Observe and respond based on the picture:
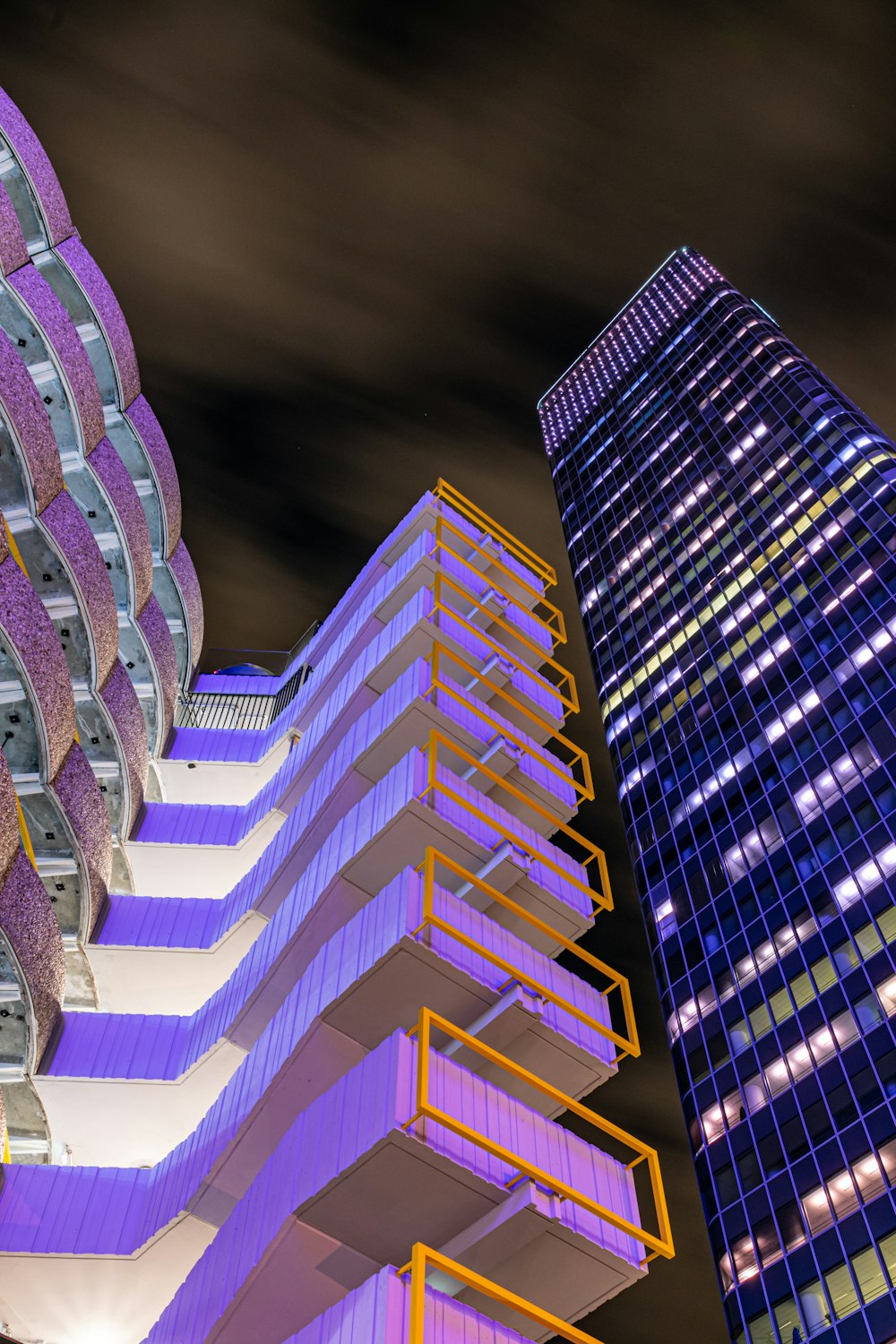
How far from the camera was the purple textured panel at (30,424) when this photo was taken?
2383cm

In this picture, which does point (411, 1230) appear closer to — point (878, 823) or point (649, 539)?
point (878, 823)

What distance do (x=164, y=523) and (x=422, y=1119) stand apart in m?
34.4

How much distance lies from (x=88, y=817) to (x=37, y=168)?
22.4m

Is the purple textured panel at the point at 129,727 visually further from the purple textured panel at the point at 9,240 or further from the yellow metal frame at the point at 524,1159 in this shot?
the yellow metal frame at the point at 524,1159

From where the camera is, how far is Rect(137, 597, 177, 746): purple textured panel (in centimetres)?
3888

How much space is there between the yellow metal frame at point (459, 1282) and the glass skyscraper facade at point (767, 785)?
41.3 metres

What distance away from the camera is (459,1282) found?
12.5 m

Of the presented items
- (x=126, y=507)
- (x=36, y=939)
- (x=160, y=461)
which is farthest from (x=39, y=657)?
(x=160, y=461)

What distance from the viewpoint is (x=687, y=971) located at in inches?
2837

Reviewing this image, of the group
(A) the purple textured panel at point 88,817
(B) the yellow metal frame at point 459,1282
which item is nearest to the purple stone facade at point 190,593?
(A) the purple textured panel at point 88,817

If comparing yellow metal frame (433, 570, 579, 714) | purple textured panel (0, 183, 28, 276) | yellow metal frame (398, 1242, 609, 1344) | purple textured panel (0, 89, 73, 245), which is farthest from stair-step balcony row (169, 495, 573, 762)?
yellow metal frame (398, 1242, 609, 1344)

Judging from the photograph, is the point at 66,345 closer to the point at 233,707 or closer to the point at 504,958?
the point at 233,707

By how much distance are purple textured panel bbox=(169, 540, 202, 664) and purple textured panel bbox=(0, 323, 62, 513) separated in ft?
66.1

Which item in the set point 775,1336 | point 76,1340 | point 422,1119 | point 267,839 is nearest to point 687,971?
point 775,1336
